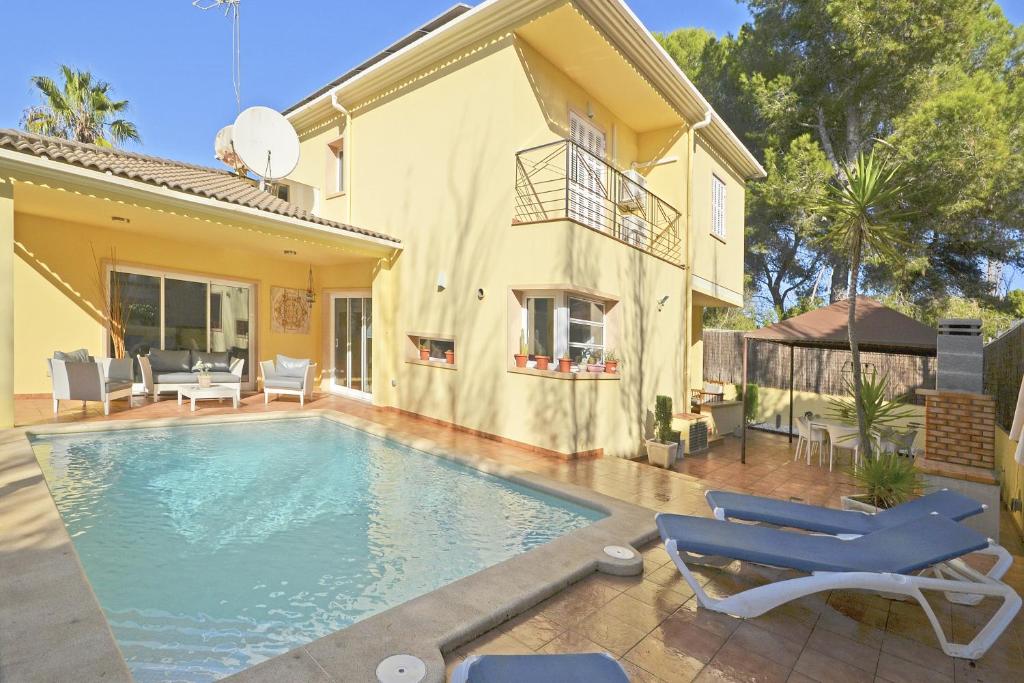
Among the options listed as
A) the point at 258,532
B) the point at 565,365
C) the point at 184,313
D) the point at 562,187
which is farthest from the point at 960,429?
the point at 184,313

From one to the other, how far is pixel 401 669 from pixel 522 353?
6.79 m

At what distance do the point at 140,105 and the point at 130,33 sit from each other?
2.69 meters

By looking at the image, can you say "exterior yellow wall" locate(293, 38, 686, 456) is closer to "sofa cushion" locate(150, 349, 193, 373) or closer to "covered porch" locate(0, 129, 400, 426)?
"covered porch" locate(0, 129, 400, 426)

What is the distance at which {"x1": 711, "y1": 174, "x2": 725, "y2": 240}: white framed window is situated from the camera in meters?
15.4

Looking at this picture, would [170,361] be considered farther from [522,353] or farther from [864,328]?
[864,328]

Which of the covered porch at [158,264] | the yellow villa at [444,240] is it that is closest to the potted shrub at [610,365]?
the yellow villa at [444,240]

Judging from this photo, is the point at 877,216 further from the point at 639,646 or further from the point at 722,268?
the point at 722,268

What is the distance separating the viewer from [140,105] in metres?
20.3

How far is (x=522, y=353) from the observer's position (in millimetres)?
9367

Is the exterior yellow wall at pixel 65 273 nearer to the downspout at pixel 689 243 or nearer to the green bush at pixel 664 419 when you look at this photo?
the green bush at pixel 664 419

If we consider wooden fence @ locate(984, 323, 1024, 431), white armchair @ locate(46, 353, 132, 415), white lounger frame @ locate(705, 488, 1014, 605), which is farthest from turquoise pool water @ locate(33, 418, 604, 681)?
wooden fence @ locate(984, 323, 1024, 431)

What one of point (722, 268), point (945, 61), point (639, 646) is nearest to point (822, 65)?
point (945, 61)

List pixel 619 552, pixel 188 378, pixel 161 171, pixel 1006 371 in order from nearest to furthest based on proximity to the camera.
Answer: pixel 619 552
pixel 1006 371
pixel 161 171
pixel 188 378

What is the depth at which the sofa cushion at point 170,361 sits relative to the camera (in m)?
11.8
